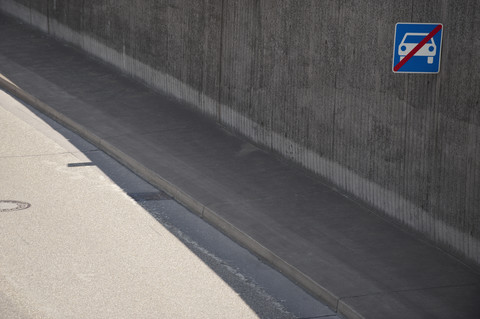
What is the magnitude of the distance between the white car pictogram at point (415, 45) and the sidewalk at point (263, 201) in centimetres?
215

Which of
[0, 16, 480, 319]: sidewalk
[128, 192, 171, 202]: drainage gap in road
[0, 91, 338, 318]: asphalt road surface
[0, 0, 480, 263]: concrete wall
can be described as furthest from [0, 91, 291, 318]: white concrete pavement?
[0, 0, 480, 263]: concrete wall

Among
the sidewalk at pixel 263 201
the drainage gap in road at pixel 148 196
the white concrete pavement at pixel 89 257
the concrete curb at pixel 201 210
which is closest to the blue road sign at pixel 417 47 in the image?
the sidewalk at pixel 263 201

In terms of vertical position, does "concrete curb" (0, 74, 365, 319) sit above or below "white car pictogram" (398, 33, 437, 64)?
below

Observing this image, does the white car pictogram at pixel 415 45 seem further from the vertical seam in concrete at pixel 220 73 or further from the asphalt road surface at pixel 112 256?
the vertical seam in concrete at pixel 220 73

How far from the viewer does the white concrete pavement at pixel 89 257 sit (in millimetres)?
7793

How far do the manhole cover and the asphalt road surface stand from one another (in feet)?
0.04

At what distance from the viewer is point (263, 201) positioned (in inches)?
419

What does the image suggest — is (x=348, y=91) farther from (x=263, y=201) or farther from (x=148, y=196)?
(x=148, y=196)

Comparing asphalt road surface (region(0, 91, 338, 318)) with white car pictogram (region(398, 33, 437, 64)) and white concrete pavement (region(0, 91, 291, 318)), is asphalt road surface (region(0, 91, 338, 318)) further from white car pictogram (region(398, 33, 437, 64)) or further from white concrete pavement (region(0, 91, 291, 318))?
white car pictogram (region(398, 33, 437, 64))

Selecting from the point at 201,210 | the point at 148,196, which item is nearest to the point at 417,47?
the point at 201,210

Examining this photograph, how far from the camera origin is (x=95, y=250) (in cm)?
918

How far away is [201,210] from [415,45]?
3.45 meters

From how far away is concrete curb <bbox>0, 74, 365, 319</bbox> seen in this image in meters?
8.10

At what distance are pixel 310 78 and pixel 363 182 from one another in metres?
1.74
